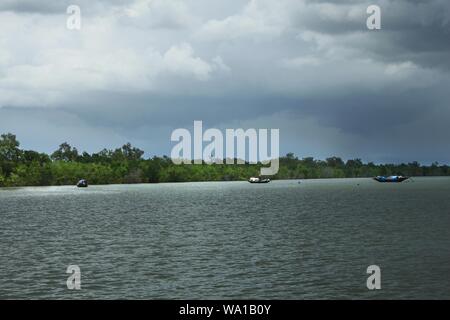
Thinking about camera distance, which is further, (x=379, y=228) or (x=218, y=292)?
(x=379, y=228)

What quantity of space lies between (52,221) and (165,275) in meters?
57.8

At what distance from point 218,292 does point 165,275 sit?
7332 mm

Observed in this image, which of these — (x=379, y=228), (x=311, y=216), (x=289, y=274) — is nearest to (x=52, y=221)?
(x=311, y=216)

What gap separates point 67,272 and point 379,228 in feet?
169
